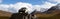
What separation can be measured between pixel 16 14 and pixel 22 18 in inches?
7.9

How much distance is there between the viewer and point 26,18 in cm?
409

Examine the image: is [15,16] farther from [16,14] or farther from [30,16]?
[30,16]

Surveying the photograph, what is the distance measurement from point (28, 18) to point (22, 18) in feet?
0.61

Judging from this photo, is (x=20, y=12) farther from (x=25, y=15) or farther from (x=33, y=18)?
(x=33, y=18)

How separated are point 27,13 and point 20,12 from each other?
19cm

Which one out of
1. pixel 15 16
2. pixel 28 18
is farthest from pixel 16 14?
pixel 28 18

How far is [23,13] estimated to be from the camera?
4062 millimetres

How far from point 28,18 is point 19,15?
10.6 inches

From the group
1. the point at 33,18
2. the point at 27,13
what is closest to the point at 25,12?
the point at 27,13

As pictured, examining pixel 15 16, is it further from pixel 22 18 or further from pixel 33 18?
pixel 33 18

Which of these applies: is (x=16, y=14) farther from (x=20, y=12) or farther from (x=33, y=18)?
(x=33, y=18)

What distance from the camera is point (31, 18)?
13.9ft

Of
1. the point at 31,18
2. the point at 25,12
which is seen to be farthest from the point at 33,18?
the point at 25,12

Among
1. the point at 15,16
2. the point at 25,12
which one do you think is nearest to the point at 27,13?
the point at 25,12
